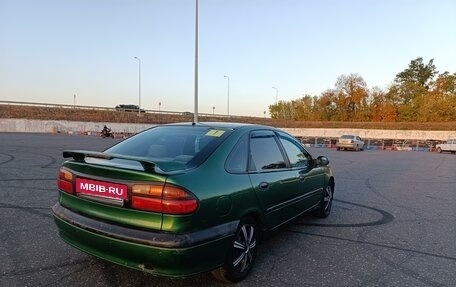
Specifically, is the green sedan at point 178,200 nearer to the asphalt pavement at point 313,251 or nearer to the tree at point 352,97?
the asphalt pavement at point 313,251

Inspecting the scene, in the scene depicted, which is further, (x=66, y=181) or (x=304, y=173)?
(x=304, y=173)

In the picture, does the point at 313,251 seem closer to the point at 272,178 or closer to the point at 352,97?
the point at 272,178

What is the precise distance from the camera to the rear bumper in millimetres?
2869

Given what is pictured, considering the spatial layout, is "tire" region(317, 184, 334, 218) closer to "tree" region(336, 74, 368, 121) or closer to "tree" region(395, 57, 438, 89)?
"tree" region(336, 74, 368, 121)

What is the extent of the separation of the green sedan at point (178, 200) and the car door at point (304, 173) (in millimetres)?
544

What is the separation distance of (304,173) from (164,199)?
2675 mm

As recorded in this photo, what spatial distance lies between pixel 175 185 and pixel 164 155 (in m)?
0.96

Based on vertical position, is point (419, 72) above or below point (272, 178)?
above

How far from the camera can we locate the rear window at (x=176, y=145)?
3461 millimetres

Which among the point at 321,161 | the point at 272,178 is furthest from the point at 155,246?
the point at 321,161

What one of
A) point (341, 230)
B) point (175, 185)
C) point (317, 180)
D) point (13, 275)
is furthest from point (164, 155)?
point (341, 230)

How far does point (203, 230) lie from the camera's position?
10.00 feet

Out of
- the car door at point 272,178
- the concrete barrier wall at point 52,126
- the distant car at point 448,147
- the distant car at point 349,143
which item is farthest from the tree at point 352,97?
the car door at point 272,178

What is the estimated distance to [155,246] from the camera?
2.86 metres
